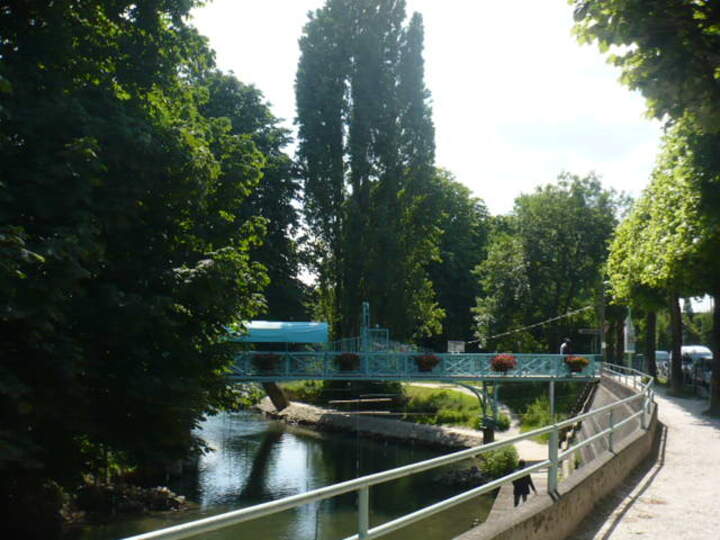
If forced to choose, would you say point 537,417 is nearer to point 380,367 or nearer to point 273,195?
point 380,367

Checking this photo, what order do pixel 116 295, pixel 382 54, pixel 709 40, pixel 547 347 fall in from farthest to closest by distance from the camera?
pixel 547 347 < pixel 382 54 < pixel 116 295 < pixel 709 40

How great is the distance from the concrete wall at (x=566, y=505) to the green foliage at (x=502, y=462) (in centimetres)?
1371

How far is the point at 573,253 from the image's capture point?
46844mm

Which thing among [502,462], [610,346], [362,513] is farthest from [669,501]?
[610,346]

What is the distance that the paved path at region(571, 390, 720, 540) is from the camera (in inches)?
288

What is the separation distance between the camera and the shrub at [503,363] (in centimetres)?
3097

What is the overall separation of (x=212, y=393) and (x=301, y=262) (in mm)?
24507

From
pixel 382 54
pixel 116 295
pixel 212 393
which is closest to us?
pixel 116 295

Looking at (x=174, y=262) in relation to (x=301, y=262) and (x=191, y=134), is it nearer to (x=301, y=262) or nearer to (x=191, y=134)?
(x=191, y=134)

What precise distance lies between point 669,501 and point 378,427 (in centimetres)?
2761

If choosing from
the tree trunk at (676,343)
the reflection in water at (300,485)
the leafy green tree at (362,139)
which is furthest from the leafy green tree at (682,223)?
the leafy green tree at (362,139)

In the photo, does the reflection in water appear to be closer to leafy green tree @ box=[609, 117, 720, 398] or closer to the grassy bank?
the grassy bank

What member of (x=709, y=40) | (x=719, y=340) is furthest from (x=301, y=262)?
(x=709, y=40)

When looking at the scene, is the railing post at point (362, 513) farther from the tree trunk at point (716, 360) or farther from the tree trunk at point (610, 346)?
the tree trunk at point (610, 346)
